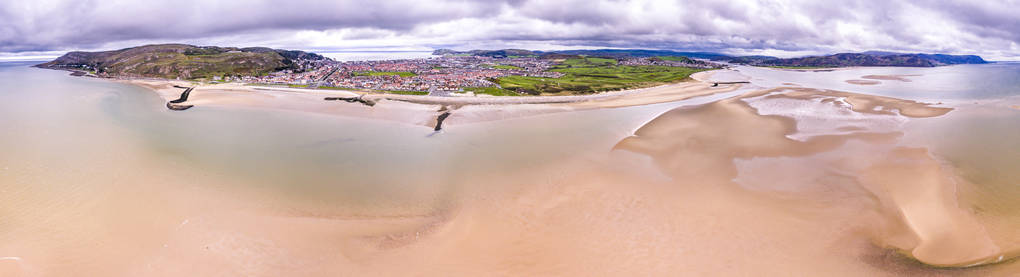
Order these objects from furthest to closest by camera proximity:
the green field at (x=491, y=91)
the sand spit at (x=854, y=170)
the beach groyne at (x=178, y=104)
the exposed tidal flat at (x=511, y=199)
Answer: the green field at (x=491, y=91), the beach groyne at (x=178, y=104), the sand spit at (x=854, y=170), the exposed tidal flat at (x=511, y=199)

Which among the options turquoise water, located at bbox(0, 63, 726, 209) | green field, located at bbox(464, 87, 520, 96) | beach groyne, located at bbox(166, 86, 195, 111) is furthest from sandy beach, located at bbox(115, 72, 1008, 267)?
green field, located at bbox(464, 87, 520, 96)

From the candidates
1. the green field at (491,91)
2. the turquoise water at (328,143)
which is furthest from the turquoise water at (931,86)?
the green field at (491,91)

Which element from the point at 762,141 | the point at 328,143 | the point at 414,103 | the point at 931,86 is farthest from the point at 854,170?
the point at 931,86

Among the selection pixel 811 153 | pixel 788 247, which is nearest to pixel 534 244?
pixel 788 247

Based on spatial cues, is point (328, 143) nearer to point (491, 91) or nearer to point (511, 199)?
point (511, 199)

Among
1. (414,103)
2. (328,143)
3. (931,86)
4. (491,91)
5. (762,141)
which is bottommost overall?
(328,143)

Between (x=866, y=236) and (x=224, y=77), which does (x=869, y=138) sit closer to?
(x=866, y=236)

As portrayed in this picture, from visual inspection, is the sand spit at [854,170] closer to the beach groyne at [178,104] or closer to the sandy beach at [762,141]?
the sandy beach at [762,141]
